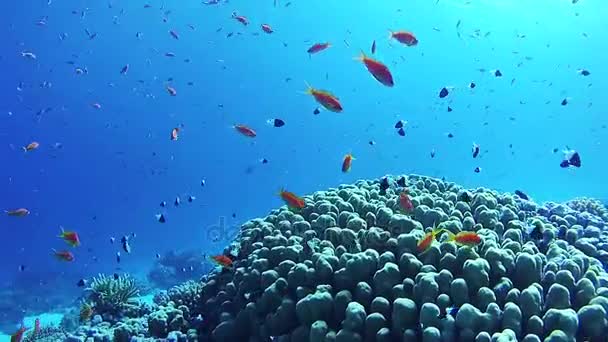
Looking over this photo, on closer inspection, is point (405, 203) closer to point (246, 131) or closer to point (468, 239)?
point (468, 239)

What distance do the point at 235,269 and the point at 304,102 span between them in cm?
9141

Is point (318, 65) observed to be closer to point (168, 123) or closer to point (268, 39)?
point (268, 39)

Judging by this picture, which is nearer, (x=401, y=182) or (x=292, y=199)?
(x=292, y=199)

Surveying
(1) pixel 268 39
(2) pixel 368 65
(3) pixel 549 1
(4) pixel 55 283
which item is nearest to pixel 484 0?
(3) pixel 549 1

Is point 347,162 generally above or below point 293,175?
below

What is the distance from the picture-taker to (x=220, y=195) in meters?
84.2

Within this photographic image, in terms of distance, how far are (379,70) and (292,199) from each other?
1.95 metres

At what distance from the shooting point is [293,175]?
99250mm

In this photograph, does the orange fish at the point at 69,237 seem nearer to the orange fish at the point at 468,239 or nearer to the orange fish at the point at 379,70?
the orange fish at the point at 379,70

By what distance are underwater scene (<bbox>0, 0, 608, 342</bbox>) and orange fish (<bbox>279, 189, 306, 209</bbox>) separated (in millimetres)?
29

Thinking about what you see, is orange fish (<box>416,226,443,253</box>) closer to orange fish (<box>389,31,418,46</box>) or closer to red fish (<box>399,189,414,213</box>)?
red fish (<box>399,189,414,213</box>)

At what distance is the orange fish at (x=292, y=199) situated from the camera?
5.94m

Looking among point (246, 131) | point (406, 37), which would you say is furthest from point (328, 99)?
point (246, 131)

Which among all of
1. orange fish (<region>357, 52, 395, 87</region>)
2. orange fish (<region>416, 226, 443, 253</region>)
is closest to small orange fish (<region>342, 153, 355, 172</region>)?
orange fish (<region>357, 52, 395, 87</region>)
